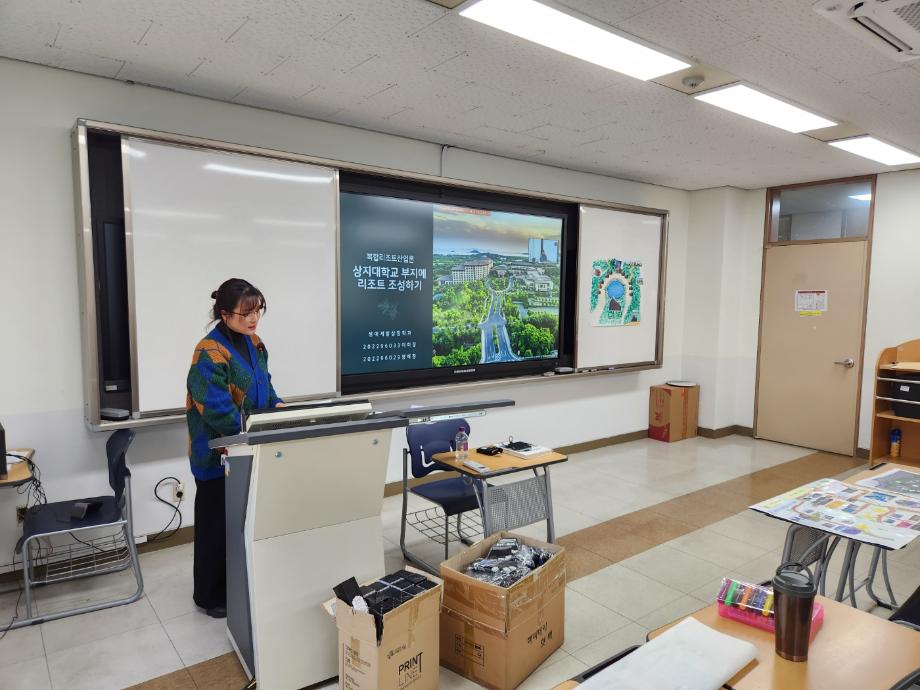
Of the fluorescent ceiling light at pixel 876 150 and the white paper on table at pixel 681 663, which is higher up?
the fluorescent ceiling light at pixel 876 150

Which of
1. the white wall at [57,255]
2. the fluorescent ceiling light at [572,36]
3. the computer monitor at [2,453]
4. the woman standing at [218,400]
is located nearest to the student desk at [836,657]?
the woman standing at [218,400]

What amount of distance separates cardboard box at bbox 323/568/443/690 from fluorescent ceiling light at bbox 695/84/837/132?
3237mm

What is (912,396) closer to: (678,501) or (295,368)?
(678,501)

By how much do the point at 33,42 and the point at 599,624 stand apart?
4097 mm

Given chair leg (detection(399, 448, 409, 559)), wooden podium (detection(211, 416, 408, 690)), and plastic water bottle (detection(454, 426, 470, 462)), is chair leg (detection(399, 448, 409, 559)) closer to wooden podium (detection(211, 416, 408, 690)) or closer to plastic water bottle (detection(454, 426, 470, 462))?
plastic water bottle (detection(454, 426, 470, 462))

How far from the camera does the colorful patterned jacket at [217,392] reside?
2.71 meters

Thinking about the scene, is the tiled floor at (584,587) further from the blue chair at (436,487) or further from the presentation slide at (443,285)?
the presentation slide at (443,285)

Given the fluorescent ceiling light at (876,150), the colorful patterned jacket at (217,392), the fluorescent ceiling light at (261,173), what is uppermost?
the fluorescent ceiling light at (876,150)

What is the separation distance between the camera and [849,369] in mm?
6207

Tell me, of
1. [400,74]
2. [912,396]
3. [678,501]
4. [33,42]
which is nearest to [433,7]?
[400,74]

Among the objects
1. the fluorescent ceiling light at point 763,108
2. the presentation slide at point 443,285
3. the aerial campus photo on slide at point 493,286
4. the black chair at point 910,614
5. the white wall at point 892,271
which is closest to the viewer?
the black chair at point 910,614

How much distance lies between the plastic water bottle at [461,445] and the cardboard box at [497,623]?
814 millimetres

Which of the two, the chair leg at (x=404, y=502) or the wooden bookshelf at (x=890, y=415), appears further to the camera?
the wooden bookshelf at (x=890, y=415)

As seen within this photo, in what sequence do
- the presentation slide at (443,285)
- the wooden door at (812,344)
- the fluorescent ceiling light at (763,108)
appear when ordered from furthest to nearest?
the wooden door at (812,344), the presentation slide at (443,285), the fluorescent ceiling light at (763,108)
